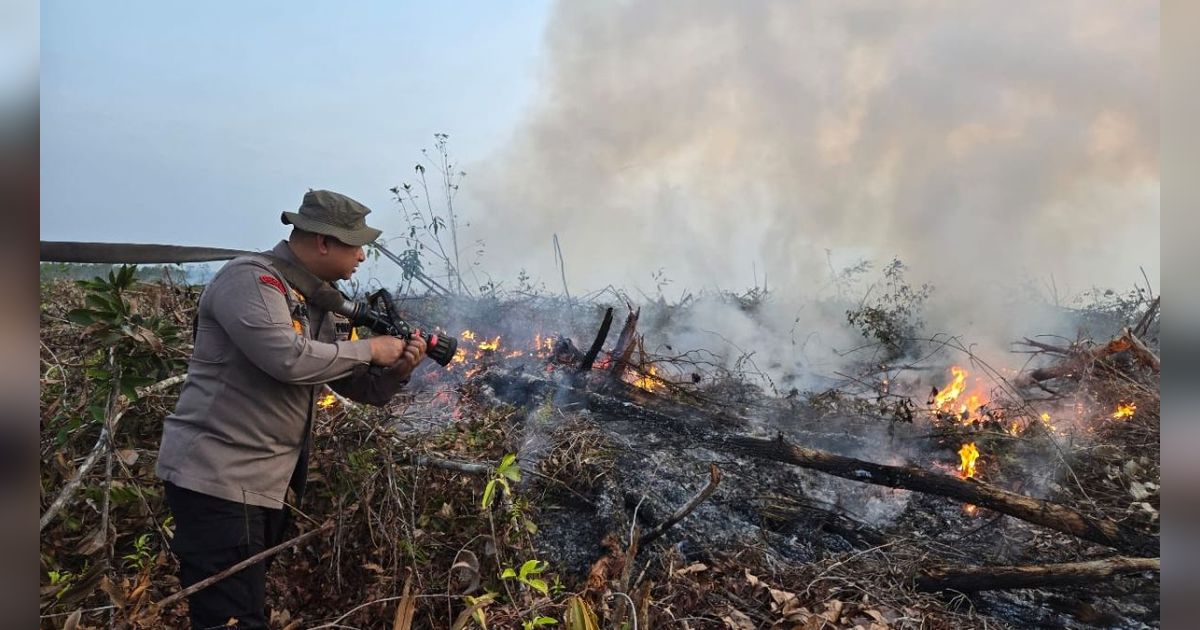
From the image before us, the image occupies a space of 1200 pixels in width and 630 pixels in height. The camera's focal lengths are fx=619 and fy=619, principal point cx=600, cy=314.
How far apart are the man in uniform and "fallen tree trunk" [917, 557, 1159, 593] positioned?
11.3ft

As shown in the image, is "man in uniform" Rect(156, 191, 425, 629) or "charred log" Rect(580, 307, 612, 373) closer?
"man in uniform" Rect(156, 191, 425, 629)

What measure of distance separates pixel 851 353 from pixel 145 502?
256 inches

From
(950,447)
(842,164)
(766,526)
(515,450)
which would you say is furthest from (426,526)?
(842,164)

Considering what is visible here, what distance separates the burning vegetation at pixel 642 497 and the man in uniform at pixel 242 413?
0.27 meters

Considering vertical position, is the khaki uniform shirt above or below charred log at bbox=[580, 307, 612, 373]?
below

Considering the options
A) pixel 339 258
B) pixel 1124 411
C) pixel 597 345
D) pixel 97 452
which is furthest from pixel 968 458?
pixel 97 452

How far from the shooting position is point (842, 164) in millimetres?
7172

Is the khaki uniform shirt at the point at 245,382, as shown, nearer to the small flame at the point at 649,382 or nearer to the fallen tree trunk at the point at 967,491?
the fallen tree trunk at the point at 967,491

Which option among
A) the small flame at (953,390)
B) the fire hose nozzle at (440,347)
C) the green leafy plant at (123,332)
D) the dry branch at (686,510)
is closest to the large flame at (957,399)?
the small flame at (953,390)

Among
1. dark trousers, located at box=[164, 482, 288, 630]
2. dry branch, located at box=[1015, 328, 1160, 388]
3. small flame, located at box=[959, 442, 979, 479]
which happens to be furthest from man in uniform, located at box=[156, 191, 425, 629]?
dry branch, located at box=[1015, 328, 1160, 388]

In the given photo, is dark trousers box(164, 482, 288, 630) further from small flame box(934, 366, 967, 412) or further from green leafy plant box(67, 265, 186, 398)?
small flame box(934, 366, 967, 412)

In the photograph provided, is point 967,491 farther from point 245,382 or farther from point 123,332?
point 123,332

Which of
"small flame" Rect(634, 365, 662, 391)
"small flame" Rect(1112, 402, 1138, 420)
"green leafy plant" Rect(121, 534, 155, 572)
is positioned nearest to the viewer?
"green leafy plant" Rect(121, 534, 155, 572)

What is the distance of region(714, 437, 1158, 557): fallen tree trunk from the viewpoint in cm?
372
